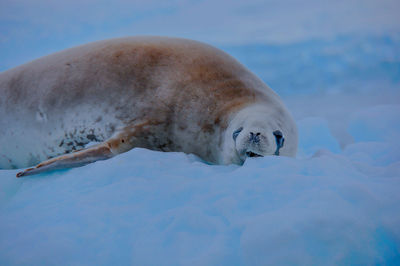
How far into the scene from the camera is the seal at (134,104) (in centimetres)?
234

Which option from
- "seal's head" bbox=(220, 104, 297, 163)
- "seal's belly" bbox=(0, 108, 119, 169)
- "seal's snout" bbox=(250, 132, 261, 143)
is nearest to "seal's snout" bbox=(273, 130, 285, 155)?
"seal's head" bbox=(220, 104, 297, 163)

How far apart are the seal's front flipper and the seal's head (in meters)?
0.79

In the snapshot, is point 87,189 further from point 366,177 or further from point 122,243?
point 366,177

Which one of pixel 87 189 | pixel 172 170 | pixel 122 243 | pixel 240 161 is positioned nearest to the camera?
pixel 122 243

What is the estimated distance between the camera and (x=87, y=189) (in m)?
1.63

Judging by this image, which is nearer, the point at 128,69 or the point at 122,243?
the point at 122,243

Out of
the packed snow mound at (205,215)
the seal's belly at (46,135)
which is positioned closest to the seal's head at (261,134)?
the packed snow mound at (205,215)

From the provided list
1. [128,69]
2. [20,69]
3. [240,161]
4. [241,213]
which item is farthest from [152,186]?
[20,69]

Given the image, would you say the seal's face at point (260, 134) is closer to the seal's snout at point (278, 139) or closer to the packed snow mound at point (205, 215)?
the seal's snout at point (278, 139)

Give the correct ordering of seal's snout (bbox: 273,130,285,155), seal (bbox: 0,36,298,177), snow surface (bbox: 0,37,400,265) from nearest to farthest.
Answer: snow surface (bbox: 0,37,400,265), seal's snout (bbox: 273,130,285,155), seal (bbox: 0,36,298,177)

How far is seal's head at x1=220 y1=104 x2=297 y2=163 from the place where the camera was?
1.92 meters

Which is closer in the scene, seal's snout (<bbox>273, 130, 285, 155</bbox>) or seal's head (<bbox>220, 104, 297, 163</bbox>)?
seal's head (<bbox>220, 104, 297, 163</bbox>)

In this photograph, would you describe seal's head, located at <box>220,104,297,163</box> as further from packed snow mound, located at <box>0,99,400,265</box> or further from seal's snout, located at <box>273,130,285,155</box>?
packed snow mound, located at <box>0,99,400,265</box>

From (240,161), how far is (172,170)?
48 cm
